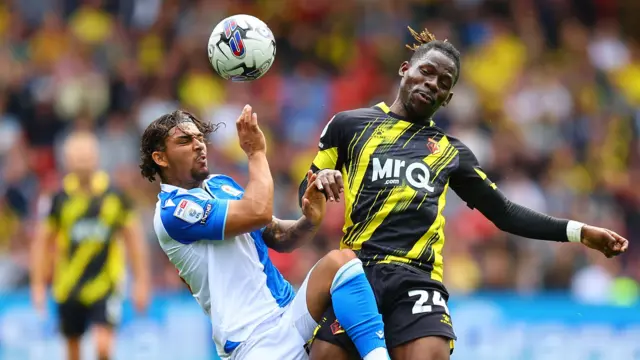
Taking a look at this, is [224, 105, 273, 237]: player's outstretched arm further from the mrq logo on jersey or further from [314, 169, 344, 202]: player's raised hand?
the mrq logo on jersey

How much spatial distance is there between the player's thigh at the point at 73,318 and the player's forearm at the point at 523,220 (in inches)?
215

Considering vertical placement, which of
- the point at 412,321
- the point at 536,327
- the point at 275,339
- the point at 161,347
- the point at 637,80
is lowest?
the point at 161,347

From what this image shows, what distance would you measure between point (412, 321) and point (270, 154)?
7988 millimetres

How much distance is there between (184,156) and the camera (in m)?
6.07

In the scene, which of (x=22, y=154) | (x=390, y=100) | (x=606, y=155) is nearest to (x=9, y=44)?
(x=22, y=154)

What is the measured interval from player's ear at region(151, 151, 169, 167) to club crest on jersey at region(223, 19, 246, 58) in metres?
0.70

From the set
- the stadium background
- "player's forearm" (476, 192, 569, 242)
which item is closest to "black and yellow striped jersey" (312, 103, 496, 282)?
"player's forearm" (476, 192, 569, 242)

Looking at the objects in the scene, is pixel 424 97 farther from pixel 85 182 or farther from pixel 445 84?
pixel 85 182

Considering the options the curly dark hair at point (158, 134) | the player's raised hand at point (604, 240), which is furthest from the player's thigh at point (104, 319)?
the player's raised hand at point (604, 240)

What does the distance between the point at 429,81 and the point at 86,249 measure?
5.46 m

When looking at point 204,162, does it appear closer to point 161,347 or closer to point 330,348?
point 330,348

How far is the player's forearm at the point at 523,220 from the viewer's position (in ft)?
20.8

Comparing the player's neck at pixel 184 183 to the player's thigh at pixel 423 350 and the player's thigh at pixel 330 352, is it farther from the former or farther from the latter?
the player's thigh at pixel 423 350

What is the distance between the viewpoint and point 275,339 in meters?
5.90
